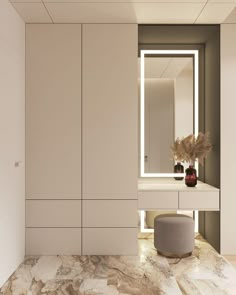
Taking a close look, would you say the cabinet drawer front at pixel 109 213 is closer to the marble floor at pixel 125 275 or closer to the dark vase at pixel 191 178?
the marble floor at pixel 125 275

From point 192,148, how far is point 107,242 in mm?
1392

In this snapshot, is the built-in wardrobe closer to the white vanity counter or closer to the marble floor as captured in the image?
the white vanity counter

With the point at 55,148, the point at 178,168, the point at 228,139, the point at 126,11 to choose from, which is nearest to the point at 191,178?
the point at 178,168

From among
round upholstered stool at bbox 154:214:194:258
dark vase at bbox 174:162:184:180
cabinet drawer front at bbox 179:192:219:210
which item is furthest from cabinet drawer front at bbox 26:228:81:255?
dark vase at bbox 174:162:184:180

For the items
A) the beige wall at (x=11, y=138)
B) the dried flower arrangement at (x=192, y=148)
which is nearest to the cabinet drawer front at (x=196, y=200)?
the dried flower arrangement at (x=192, y=148)

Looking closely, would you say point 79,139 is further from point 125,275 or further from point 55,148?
point 125,275

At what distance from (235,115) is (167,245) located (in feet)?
5.15

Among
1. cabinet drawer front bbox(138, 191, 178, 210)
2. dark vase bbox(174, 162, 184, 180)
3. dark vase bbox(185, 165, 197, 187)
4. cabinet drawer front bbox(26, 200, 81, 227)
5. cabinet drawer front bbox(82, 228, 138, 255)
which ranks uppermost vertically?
dark vase bbox(174, 162, 184, 180)

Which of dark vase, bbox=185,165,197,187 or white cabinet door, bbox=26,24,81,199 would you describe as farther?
dark vase, bbox=185,165,197,187

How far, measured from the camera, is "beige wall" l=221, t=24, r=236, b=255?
3.63 meters

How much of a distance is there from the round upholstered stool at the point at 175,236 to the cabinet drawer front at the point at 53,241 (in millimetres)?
876

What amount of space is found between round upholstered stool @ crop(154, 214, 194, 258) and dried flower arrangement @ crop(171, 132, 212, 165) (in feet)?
2.31

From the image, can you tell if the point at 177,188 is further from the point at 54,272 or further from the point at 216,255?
the point at 54,272

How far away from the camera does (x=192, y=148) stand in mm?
3766
